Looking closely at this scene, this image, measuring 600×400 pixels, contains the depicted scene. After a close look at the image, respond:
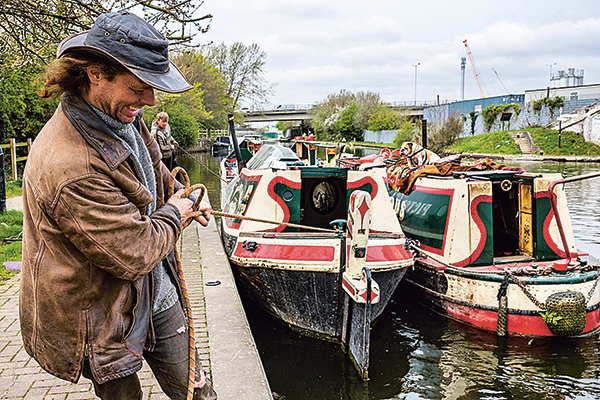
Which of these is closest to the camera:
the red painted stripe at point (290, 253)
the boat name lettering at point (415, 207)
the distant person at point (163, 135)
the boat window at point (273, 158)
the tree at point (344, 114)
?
the red painted stripe at point (290, 253)

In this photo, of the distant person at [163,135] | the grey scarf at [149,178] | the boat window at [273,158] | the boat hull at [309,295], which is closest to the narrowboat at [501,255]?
the boat hull at [309,295]

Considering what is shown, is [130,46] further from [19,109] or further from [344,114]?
[344,114]

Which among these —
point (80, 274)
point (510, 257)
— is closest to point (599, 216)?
point (510, 257)

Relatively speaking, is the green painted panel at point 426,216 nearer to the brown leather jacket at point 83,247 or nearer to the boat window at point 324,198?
the boat window at point 324,198

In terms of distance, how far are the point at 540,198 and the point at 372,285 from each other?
11.1ft

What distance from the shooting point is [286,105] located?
90438 mm

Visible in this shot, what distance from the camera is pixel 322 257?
19.7ft

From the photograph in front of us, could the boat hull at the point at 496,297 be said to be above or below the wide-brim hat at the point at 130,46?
below

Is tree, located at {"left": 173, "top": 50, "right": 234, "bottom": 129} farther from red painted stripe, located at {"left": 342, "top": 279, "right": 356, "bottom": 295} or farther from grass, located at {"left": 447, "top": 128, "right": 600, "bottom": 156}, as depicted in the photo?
red painted stripe, located at {"left": 342, "top": 279, "right": 356, "bottom": 295}

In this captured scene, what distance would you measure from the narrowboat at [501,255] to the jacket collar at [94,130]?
19.6ft

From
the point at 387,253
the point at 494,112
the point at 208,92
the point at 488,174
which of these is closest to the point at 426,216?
the point at 488,174

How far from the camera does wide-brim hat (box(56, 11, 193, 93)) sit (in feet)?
6.27

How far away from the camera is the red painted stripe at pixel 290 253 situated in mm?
6000

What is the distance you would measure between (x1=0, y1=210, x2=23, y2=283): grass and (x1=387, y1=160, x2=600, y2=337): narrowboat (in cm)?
602
